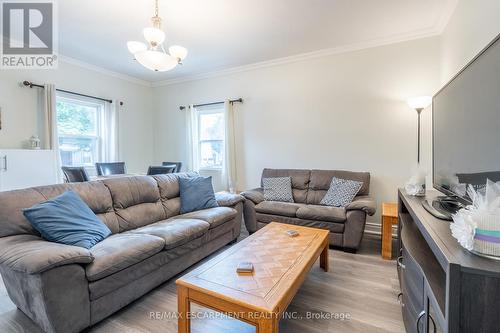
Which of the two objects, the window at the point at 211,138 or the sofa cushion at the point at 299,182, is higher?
the window at the point at 211,138

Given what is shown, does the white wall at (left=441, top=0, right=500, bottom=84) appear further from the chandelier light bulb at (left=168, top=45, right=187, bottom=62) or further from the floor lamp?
the chandelier light bulb at (left=168, top=45, right=187, bottom=62)

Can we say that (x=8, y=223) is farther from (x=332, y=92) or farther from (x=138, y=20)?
(x=332, y=92)

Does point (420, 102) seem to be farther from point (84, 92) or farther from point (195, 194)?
point (84, 92)

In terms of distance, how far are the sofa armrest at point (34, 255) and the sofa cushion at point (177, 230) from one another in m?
0.61

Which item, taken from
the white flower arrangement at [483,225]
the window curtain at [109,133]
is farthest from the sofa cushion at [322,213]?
the window curtain at [109,133]

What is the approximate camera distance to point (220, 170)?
4727 mm

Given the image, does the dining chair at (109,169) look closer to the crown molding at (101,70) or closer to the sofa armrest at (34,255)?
the crown molding at (101,70)

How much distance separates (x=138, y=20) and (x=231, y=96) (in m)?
1.95

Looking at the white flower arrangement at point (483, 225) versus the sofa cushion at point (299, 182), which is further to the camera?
the sofa cushion at point (299, 182)

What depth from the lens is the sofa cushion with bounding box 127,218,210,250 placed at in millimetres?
2130

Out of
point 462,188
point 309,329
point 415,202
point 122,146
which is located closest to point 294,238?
point 309,329

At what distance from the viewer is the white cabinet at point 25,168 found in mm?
2910

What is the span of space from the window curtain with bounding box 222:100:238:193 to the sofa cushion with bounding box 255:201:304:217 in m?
1.08

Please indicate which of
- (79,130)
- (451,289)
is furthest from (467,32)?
(79,130)
